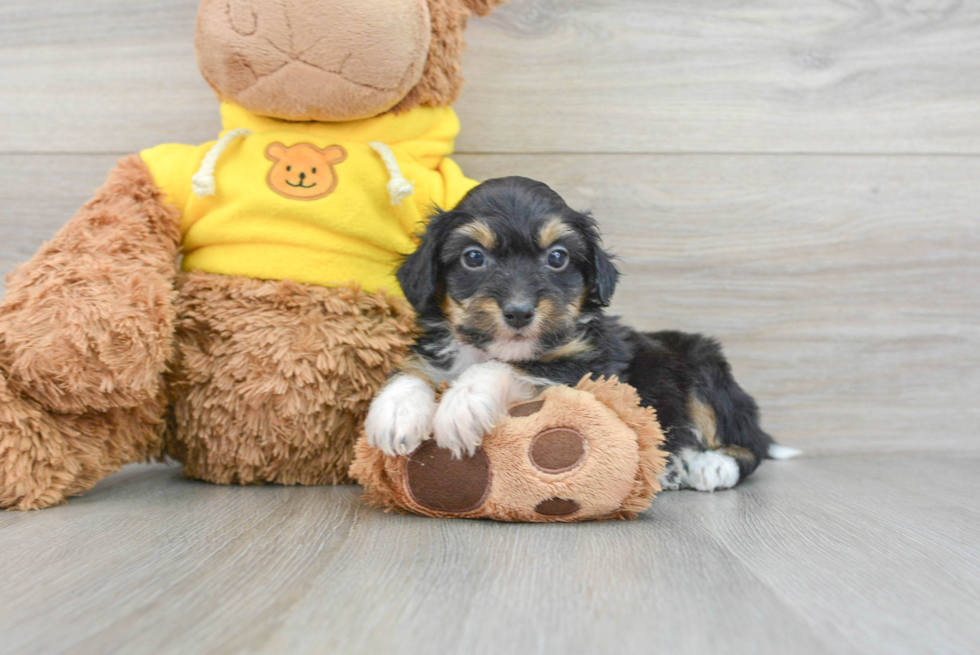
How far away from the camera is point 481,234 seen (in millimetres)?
1773

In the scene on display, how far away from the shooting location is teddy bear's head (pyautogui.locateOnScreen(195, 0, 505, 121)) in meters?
1.87

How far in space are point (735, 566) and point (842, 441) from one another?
163cm

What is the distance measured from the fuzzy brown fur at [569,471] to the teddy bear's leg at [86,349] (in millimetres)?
624

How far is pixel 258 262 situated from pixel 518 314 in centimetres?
79

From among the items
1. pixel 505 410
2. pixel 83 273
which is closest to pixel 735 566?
pixel 505 410

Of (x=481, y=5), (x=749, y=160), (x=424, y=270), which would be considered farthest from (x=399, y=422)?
(x=749, y=160)

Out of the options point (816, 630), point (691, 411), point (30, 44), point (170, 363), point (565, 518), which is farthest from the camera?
point (30, 44)

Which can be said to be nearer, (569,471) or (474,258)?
(569,471)

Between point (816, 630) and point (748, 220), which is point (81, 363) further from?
point (748, 220)

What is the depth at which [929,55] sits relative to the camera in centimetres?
268

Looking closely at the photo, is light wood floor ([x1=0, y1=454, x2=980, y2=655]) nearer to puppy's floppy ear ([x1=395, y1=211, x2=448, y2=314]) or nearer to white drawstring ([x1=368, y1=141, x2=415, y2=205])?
puppy's floppy ear ([x1=395, y1=211, x2=448, y2=314])

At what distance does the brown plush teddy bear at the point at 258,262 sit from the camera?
181cm

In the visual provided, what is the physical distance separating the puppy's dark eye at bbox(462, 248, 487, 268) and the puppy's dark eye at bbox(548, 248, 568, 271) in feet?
0.53

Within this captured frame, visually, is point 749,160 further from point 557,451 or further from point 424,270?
point 557,451
